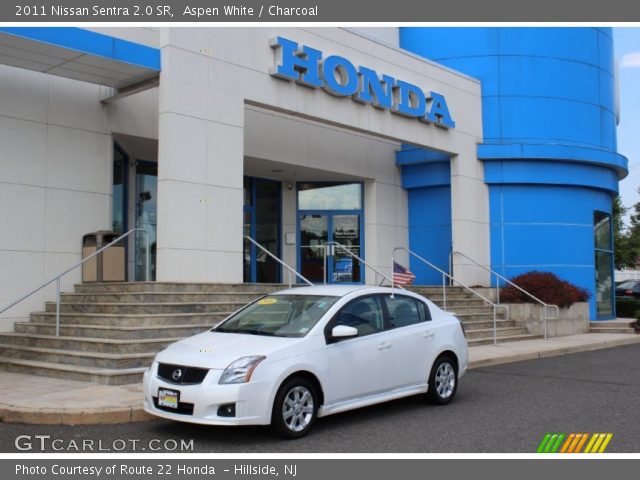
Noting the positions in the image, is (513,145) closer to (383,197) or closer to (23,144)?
(383,197)

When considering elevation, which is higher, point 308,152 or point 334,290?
point 308,152

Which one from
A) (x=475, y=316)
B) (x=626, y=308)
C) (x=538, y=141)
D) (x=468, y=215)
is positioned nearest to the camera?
(x=475, y=316)

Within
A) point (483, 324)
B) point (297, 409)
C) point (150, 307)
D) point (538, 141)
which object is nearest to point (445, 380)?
point (297, 409)

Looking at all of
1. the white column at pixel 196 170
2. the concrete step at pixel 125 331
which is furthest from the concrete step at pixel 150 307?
the white column at pixel 196 170

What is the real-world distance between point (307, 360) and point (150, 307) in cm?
497

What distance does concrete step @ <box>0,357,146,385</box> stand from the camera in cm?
975

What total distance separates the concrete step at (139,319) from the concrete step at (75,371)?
105 cm

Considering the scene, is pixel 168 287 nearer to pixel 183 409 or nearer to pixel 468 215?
pixel 183 409

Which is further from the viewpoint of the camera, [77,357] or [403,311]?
[77,357]

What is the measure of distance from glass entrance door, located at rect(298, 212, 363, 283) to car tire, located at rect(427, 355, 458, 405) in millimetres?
11410

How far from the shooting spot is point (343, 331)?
773 cm

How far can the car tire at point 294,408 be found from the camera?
7.04 m

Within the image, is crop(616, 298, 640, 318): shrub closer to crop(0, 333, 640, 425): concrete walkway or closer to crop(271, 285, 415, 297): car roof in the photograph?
crop(271, 285, 415, 297): car roof

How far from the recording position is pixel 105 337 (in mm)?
10984
